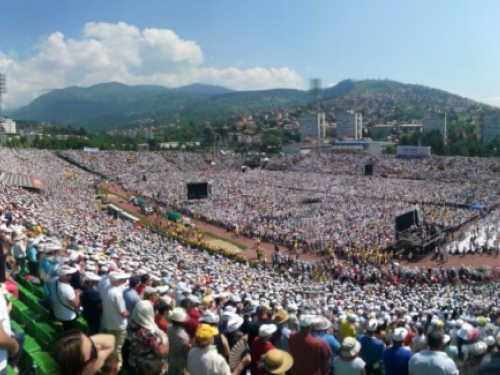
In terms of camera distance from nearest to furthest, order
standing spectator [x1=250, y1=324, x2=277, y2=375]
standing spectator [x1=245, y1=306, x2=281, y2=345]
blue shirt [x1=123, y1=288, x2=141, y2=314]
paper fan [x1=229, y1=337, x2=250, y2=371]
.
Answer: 1. paper fan [x1=229, y1=337, x2=250, y2=371]
2. standing spectator [x1=250, y1=324, x2=277, y2=375]
3. standing spectator [x1=245, y1=306, x2=281, y2=345]
4. blue shirt [x1=123, y1=288, x2=141, y2=314]

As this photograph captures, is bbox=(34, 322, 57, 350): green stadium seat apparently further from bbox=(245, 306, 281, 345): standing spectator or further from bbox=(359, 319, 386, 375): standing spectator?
bbox=(359, 319, 386, 375): standing spectator

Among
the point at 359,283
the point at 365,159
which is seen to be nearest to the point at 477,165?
the point at 365,159

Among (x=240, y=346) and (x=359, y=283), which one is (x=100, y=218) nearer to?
(x=359, y=283)

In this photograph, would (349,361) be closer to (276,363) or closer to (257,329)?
(276,363)

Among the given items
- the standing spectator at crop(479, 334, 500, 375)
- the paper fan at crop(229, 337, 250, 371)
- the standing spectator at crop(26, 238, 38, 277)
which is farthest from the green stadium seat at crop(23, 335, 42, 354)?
the standing spectator at crop(479, 334, 500, 375)

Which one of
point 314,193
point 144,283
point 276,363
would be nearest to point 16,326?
point 144,283

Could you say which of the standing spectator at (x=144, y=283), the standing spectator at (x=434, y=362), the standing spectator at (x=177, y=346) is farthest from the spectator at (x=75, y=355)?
the standing spectator at (x=144, y=283)
